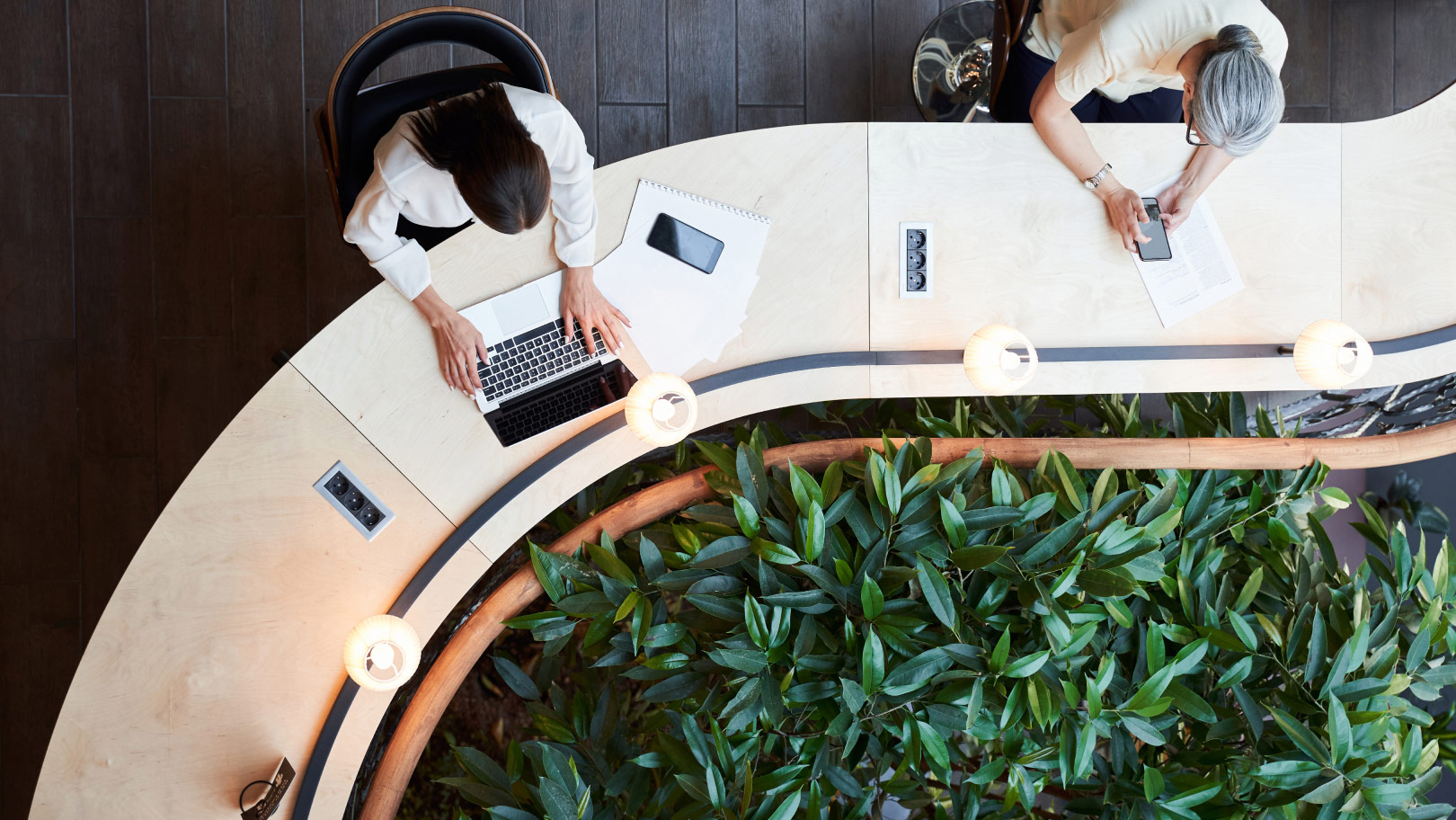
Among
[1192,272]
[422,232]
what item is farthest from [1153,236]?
[422,232]

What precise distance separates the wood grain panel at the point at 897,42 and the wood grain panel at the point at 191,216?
7.29 ft

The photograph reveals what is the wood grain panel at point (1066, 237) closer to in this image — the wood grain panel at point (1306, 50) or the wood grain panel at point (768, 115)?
the wood grain panel at point (768, 115)

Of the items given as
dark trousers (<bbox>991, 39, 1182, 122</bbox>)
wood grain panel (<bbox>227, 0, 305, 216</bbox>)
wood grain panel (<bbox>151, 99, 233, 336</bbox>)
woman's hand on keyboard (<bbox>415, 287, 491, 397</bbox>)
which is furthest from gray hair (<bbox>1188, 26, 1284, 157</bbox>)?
wood grain panel (<bbox>151, 99, 233, 336</bbox>)

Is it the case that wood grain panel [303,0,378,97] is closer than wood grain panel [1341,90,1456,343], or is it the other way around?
wood grain panel [1341,90,1456,343]

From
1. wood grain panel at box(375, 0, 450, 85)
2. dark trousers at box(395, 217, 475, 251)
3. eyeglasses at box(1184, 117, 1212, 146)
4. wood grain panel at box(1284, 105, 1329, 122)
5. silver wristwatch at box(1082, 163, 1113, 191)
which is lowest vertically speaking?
dark trousers at box(395, 217, 475, 251)

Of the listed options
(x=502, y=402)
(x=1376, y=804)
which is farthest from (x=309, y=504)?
(x=1376, y=804)

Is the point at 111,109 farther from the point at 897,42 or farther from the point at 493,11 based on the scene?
the point at 897,42

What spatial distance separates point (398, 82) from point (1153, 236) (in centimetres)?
190

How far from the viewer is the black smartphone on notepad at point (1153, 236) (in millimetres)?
2006

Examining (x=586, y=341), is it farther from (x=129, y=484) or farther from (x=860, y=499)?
(x=129, y=484)

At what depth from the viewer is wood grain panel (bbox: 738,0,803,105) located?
286 centimetres

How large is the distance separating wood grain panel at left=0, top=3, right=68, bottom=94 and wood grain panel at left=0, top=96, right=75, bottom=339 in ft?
0.16

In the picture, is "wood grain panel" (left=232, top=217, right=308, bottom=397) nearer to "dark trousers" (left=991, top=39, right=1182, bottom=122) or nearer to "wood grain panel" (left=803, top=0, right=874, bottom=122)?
"wood grain panel" (left=803, top=0, right=874, bottom=122)

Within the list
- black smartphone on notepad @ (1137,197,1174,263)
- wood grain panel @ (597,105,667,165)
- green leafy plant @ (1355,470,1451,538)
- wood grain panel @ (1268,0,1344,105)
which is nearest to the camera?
black smartphone on notepad @ (1137,197,1174,263)
